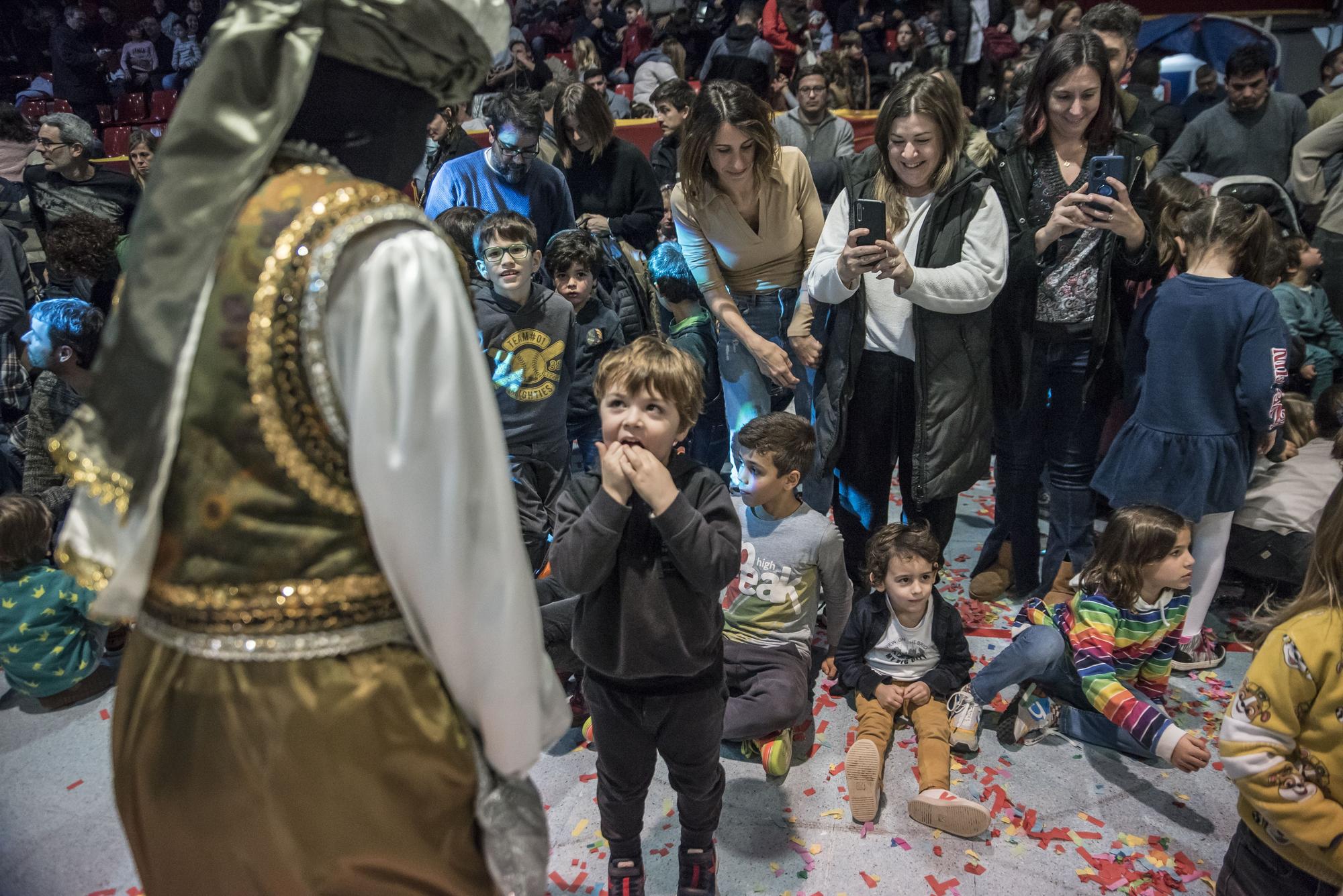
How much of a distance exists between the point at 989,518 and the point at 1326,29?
27.3 feet

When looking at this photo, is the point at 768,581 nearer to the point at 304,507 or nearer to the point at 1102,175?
the point at 1102,175

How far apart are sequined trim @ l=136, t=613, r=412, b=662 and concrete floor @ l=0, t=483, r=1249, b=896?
1512mm

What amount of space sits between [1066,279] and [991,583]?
120 cm

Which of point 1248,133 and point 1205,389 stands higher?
point 1248,133

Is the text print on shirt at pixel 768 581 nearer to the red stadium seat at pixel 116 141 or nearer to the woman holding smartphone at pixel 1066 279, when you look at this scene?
the woman holding smartphone at pixel 1066 279

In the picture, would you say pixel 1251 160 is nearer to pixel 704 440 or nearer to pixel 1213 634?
pixel 1213 634

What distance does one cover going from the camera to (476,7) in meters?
1.20

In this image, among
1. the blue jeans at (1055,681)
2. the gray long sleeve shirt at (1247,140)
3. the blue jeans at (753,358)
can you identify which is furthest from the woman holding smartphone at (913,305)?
the gray long sleeve shirt at (1247,140)

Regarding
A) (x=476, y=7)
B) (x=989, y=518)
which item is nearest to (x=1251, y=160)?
(x=989, y=518)

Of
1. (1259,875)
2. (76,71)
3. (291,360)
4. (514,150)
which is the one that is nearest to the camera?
(291,360)

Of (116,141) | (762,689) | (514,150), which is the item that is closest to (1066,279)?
(762,689)

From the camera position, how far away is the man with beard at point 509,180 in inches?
166

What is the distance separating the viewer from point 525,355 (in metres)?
3.56

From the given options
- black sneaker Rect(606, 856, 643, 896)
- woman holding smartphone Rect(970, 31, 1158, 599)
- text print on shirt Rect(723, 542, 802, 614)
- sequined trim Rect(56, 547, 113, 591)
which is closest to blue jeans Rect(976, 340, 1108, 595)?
woman holding smartphone Rect(970, 31, 1158, 599)
